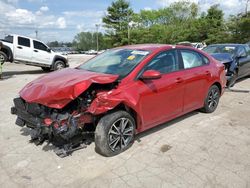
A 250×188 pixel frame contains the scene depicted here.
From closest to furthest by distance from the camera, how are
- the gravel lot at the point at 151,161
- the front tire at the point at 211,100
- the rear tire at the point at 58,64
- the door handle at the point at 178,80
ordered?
the gravel lot at the point at 151,161, the door handle at the point at 178,80, the front tire at the point at 211,100, the rear tire at the point at 58,64

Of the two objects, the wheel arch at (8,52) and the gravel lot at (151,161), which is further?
the wheel arch at (8,52)

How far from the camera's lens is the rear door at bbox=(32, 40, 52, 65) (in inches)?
536

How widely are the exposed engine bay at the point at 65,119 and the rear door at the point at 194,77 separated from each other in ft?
5.51

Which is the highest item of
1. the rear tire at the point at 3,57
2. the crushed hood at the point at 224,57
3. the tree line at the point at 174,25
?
the tree line at the point at 174,25

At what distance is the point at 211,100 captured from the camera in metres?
5.63

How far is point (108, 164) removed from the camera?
3.49 metres

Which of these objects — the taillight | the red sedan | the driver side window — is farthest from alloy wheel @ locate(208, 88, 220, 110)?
the taillight

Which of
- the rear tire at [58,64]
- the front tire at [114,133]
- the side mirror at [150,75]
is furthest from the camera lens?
the rear tire at [58,64]

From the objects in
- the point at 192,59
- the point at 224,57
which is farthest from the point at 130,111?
the point at 224,57

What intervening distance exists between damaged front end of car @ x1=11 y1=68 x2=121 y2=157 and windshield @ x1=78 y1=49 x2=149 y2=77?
1.37 ft

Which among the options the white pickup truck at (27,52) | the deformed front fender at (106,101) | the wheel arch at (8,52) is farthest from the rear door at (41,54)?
the deformed front fender at (106,101)

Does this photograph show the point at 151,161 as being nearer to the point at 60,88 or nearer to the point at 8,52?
the point at 60,88

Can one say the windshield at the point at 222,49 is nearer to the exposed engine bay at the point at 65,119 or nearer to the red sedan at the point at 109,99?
the red sedan at the point at 109,99

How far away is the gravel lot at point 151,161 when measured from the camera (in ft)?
10.1
